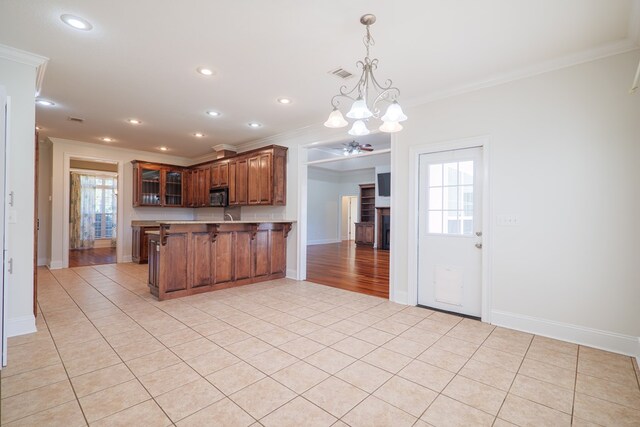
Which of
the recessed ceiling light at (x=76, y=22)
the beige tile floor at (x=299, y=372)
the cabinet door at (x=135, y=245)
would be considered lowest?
the beige tile floor at (x=299, y=372)

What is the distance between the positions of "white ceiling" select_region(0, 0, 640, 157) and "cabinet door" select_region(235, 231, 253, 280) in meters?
2.11

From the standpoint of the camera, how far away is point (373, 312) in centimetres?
367

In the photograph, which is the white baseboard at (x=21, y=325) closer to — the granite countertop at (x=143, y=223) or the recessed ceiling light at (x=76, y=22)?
the recessed ceiling light at (x=76, y=22)

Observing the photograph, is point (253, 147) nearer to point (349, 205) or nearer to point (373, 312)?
point (373, 312)

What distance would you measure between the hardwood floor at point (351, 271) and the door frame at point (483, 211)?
689 mm

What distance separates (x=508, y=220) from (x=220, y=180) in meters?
5.64

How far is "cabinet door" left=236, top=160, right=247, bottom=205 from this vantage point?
618 centimetres

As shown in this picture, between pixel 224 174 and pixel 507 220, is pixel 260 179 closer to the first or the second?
pixel 224 174

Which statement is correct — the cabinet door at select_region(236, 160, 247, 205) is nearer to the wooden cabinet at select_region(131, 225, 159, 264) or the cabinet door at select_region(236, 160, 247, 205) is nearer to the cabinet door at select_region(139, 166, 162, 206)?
the wooden cabinet at select_region(131, 225, 159, 264)

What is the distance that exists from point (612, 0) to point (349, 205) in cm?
1155

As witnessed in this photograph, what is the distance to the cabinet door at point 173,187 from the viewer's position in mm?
7727

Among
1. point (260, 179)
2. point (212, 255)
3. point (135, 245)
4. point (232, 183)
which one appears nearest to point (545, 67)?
point (260, 179)

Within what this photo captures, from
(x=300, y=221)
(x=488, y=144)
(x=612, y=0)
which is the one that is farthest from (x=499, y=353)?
(x=300, y=221)

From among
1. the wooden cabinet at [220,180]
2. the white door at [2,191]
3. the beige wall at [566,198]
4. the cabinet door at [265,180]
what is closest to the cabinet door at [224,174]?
the wooden cabinet at [220,180]
